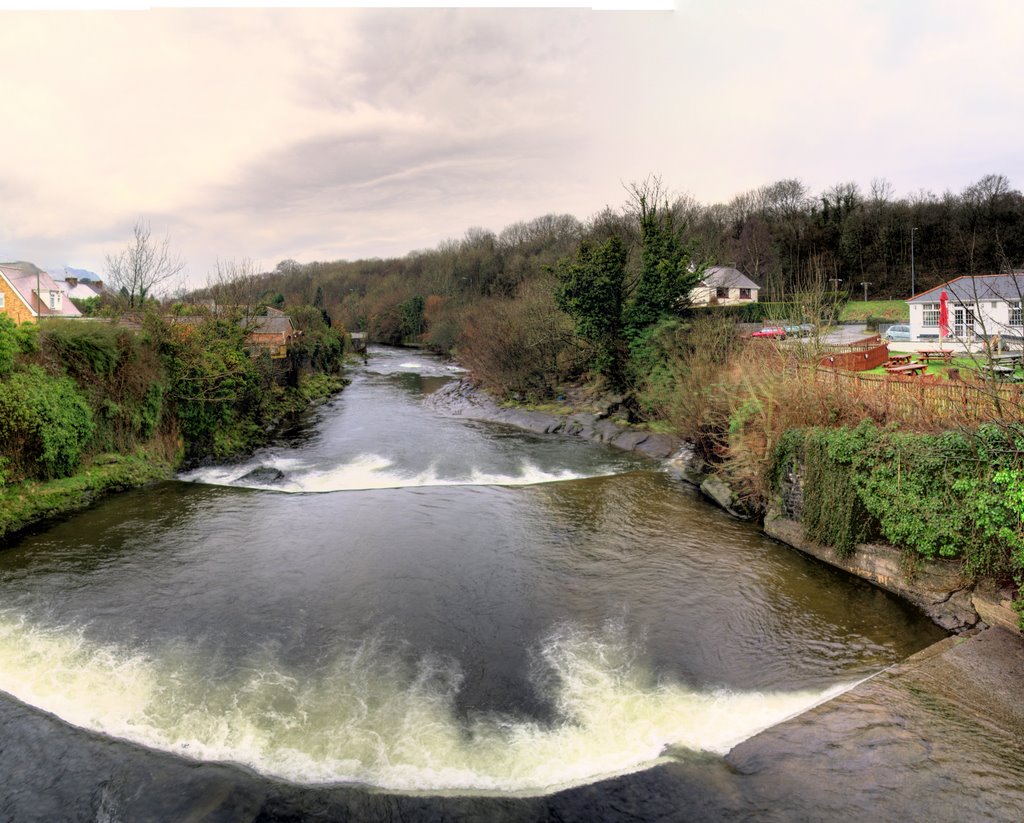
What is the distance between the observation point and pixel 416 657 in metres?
9.61

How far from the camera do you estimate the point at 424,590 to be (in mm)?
11828

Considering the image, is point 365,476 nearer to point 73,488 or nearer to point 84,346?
point 73,488

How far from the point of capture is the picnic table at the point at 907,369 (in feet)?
58.2

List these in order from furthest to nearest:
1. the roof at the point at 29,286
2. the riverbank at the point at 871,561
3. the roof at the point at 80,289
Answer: the roof at the point at 80,289
the roof at the point at 29,286
the riverbank at the point at 871,561

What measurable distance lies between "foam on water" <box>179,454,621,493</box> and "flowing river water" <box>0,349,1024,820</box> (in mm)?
1974

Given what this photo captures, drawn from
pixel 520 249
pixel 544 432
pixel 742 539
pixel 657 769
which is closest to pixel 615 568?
pixel 742 539

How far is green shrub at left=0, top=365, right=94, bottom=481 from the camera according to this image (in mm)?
15734

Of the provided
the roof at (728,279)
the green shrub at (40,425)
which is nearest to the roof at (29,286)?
the green shrub at (40,425)

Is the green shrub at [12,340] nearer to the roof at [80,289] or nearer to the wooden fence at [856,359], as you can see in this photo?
the wooden fence at [856,359]

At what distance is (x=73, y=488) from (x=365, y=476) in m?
7.89

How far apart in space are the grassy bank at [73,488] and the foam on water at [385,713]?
259 inches

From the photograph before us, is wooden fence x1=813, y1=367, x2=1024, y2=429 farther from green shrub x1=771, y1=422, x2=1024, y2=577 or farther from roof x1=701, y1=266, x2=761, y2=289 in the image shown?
roof x1=701, y1=266, x2=761, y2=289

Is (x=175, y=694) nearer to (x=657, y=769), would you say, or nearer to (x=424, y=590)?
(x=424, y=590)

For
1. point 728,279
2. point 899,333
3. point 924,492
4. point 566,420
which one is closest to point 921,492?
point 924,492
